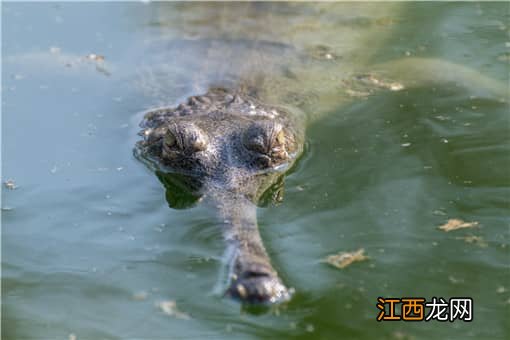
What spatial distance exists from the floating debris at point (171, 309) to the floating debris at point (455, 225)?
1677mm

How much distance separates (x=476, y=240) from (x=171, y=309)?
1808 mm

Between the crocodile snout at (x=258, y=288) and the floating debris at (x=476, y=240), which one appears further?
the floating debris at (x=476, y=240)

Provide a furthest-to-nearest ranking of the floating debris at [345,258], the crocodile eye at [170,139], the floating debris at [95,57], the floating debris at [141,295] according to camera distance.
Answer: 1. the floating debris at [95,57]
2. the crocodile eye at [170,139]
3. the floating debris at [345,258]
4. the floating debris at [141,295]

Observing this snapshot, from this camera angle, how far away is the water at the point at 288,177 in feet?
12.2

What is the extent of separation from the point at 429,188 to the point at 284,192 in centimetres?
98

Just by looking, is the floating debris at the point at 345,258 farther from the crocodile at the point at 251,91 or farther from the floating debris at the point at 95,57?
the floating debris at the point at 95,57

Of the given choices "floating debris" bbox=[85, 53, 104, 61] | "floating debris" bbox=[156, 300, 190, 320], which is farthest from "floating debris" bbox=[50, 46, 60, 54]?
"floating debris" bbox=[156, 300, 190, 320]

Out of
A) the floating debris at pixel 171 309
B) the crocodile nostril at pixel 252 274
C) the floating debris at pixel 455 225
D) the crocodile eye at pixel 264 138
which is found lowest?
the floating debris at pixel 171 309

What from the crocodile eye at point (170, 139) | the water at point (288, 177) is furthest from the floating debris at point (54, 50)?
the crocodile eye at point (170, 139)

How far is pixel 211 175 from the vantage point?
16.1 ft

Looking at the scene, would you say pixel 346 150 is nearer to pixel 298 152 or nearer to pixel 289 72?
pixel 298 152

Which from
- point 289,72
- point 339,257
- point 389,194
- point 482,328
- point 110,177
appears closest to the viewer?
point 482,328

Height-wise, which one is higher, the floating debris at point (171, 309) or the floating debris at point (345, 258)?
the floating debris at point (345, 258)

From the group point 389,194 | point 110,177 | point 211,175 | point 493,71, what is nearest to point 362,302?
point 389,194
